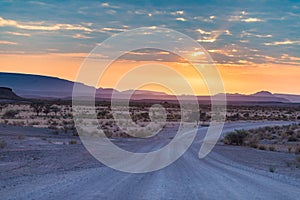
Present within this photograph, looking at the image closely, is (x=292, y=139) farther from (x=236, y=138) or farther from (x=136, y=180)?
(x=136, y=180)

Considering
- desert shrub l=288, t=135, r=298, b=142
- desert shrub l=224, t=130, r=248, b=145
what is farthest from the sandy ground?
desert shrub l=288, t=135, r=298, b=142

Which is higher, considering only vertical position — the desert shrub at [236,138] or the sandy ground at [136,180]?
the sandy ground at [136,180]

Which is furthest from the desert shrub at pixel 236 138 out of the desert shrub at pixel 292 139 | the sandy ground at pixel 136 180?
the sandy ground at pixel 136 180

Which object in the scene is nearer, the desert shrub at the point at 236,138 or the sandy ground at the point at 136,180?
the sandy ground at the point at 136,180

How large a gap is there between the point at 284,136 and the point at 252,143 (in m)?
9.89

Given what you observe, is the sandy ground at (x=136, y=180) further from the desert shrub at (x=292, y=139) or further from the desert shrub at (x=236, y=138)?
the desert shrub at (x=292, y=139)

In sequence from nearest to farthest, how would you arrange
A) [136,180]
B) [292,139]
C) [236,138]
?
[136,180] < [236,138] < [292,139]

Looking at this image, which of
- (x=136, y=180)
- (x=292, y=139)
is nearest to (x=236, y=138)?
(x=292, y=139)

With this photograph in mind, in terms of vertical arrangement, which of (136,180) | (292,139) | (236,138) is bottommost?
(292,139)

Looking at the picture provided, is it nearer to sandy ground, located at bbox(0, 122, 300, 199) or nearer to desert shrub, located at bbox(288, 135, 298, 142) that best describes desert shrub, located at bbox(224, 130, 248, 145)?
desert shrub, located at bbox(288, 135, 298, 142)

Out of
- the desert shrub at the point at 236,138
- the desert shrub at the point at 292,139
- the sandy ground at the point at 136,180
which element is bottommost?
the desert shrub at the point at 292,139

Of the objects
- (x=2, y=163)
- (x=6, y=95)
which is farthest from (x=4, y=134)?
(x=6, y=95)

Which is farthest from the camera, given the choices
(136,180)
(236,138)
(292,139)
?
(292,139)

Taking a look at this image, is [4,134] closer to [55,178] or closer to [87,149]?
[87,149]
